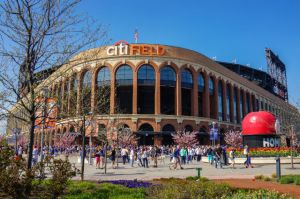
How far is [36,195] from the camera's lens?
9547mm

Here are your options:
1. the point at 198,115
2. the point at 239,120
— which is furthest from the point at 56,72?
the point at 239,120

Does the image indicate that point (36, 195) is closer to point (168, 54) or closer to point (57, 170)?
point (57, 170)

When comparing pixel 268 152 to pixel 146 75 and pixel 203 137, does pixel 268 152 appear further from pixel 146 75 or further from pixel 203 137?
pixel 203 137

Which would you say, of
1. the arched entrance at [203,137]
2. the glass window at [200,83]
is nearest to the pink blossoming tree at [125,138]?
the arched entrance at [203,137]

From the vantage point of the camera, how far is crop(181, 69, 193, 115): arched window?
6219 cm

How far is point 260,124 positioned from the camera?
36.7m

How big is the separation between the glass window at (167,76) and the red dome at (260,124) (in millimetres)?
23803

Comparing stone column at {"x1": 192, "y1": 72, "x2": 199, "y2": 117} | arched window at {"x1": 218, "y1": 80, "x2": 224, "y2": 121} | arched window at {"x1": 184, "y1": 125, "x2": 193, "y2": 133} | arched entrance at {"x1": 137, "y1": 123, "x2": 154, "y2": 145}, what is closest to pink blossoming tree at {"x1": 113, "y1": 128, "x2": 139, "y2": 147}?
arched entrance at {"x1": 137, "y1": 123, "x2": 154, "y2": 145}

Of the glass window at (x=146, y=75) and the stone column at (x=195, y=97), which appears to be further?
the stone column at (x=195, y=97)

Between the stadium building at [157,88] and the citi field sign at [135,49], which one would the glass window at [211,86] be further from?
the citi field sign at [135,49]

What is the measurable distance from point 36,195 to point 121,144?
38.7m

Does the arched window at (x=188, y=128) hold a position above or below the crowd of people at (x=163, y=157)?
above

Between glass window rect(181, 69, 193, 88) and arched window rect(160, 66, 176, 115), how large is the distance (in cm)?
196

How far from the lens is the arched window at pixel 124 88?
59.1m
